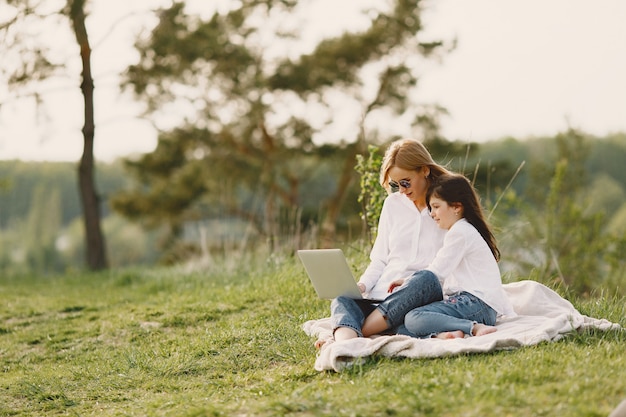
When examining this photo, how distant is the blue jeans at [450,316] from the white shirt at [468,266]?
0.16 ft

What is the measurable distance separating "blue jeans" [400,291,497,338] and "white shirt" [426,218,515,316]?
5 cm

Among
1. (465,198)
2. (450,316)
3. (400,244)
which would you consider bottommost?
(450,316)

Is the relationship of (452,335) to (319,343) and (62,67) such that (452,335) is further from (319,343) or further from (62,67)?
(62,67)

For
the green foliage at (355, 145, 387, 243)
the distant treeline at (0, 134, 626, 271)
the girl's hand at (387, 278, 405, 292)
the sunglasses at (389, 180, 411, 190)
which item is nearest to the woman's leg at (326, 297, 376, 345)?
the girl's hand at (387, 278, 405, 292)

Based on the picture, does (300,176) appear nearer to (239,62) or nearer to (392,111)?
(392,111)

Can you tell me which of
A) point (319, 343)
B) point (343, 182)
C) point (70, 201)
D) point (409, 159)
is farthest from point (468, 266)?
point (70, 201)

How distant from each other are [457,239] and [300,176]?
54.8ft

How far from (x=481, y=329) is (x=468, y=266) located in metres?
0.38

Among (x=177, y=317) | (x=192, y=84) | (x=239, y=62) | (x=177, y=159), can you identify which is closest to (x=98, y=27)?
(x=192, y=84)

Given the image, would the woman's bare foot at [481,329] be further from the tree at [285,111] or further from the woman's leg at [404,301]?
the tree at [285,111]

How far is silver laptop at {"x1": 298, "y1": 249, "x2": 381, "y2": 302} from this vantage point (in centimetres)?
414

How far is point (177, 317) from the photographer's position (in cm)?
582

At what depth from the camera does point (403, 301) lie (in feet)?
13.5

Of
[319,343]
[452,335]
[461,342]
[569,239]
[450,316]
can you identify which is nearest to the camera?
[461,342]
